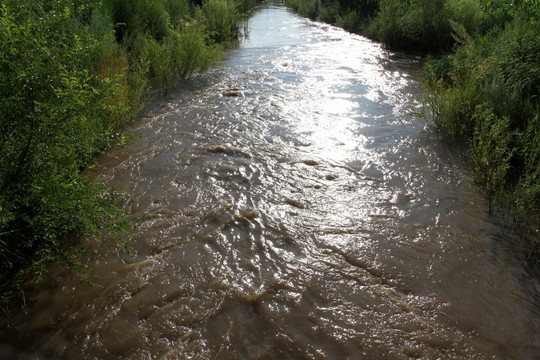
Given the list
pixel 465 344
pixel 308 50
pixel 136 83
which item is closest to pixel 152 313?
pixel 465 344

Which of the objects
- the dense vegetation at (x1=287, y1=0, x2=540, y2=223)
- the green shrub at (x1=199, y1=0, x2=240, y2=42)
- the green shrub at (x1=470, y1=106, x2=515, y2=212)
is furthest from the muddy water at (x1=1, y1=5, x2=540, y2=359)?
the green shrub at (x1=199, y1=0, x2=240, y2=42)

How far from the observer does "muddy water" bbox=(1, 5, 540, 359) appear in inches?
85.2

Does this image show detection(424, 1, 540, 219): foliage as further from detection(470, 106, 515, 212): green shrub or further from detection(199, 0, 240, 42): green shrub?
detection(199, 0, 240, 42): green shrub

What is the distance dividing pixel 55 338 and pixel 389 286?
2281mm

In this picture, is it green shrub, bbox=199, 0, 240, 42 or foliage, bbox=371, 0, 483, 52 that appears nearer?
foliage, bbox=371, 0, 483, 52

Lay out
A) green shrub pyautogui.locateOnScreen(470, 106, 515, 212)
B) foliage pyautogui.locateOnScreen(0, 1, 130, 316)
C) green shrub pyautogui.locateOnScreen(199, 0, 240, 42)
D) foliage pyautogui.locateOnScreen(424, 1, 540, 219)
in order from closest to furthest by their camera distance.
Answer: foliage pyautogui.locateOnScreen(0, 1, 130, 316), green shrub pyautogui.locateOnScreen(470, 106, 515, 212), foliage pyautogui.locateOnScreen(424, 1, 540, 219), green shrub pyautogui.locateOnScreen(199, 0, 240, 42)

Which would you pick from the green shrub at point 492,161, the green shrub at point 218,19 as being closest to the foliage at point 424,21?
the green shrub at point 218,19

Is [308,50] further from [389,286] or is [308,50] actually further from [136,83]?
[389,286]

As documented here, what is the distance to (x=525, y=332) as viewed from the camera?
2258mm

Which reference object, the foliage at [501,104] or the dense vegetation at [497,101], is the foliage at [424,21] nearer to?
the dense vegetation at [497,101]

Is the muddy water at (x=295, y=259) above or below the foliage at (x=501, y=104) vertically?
below

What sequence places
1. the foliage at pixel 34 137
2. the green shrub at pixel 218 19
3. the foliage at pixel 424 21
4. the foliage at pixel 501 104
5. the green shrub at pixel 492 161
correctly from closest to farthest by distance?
the foliage at pixel 34 137 < the green shrub at pixel 492 161 < the foliage at pixel 501 104 < the foliage at pixel 424 21 < the green shrub at pixel 218 19

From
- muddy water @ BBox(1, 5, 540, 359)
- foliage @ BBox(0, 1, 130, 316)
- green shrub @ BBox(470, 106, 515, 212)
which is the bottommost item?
muddy water @ BBox(1, 5, 540, 359)

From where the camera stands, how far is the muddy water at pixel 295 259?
2164 millimetres
